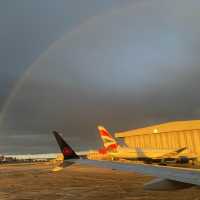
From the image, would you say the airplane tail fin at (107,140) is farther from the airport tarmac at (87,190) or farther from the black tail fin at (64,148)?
the black tail fin at (64,148)

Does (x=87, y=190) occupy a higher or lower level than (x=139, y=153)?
lower

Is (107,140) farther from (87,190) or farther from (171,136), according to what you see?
(87,190)

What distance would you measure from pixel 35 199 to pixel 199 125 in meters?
55.7

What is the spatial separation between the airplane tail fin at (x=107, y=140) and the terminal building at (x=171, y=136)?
41.0 feet

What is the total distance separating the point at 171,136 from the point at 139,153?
12.9 m

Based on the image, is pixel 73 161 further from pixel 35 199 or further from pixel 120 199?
pixel 35 199

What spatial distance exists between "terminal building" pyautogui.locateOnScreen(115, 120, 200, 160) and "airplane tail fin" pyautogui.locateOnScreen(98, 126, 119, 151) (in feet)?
41.0

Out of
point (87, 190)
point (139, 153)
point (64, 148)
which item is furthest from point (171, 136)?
point (64, 148)

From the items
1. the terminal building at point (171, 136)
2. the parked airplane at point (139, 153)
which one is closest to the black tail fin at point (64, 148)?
the parked airplane at point (139, 153)

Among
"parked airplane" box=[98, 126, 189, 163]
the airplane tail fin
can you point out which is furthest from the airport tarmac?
the airplane tail fin

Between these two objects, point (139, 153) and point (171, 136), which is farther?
point (171, 136)

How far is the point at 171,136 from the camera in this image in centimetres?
7675

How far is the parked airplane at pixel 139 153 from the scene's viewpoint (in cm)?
6631

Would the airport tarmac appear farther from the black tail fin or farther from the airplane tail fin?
the airplane tail fin
